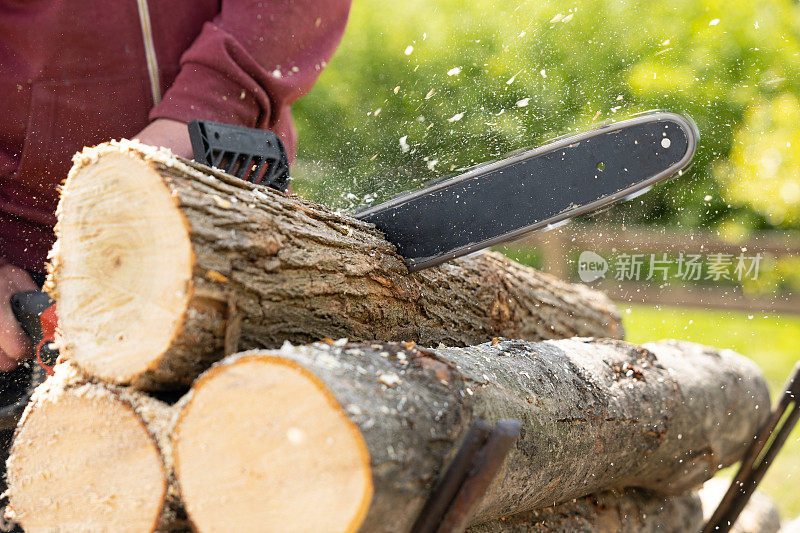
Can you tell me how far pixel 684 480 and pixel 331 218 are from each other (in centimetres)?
146

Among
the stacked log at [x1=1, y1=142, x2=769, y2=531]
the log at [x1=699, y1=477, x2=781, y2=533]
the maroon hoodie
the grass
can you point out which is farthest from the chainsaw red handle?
the grass

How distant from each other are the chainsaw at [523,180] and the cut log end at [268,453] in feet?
2.05

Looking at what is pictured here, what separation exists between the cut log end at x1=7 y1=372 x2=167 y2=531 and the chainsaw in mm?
290

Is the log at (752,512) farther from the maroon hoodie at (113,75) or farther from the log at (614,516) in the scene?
the maroon hoodie at (113,75)

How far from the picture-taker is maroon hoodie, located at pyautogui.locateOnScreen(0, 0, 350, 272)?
190 cm

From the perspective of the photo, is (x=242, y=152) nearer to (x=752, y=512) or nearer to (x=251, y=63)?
(x=251, y=63)

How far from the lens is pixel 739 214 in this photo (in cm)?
1030

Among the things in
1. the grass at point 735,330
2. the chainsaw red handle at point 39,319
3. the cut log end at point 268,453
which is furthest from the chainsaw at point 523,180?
the grass at point 735,330

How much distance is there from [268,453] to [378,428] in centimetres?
16

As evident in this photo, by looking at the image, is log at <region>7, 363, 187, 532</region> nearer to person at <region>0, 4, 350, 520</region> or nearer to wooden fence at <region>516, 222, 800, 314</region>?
person at <region>0, 4, 350, 520</region>

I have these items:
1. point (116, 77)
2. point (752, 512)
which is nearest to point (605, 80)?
point (752, 512)

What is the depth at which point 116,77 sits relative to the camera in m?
2.01

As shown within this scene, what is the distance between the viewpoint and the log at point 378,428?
3.01ft

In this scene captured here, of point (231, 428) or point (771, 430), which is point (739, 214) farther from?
point (231, 428)
